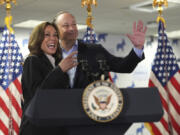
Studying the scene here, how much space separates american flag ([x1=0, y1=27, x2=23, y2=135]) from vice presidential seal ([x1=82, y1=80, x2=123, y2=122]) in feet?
8.36

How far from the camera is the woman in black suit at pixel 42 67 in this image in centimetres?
102

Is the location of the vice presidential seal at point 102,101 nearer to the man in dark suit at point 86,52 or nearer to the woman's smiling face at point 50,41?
the man in dark suit at point 86,52

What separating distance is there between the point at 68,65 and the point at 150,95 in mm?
288

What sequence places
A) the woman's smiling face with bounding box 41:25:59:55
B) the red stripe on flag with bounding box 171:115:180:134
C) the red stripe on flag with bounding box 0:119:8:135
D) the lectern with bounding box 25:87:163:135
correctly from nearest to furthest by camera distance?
the lectern with bounding box 25:87:163:135 < the woman's smiling face with bounding box 41:25:59:55 < the red stripe on flag with bounding box 0:119:8:135 < the red stripe on flag with bounding box 171:115:180:134

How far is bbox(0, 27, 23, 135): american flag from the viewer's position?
10.7 ft

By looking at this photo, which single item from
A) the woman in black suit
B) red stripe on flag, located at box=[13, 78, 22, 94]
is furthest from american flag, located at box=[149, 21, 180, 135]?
the woman in black suit

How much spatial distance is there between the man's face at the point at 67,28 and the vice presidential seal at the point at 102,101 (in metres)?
0.61

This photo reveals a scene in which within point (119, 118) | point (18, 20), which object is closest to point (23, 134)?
point (119, 118)

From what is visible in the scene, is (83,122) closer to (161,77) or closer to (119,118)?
(119,118)

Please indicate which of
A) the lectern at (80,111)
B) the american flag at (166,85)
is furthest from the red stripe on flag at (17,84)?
the lectern at (80,111)

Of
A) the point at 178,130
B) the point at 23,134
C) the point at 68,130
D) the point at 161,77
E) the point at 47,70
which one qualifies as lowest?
the point at 178,130

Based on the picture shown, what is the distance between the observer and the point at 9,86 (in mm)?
3318

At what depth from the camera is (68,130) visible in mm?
917

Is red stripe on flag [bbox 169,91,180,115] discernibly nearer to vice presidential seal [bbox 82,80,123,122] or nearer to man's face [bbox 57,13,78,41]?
Result: man's face [bbox 57,13,78,41]
